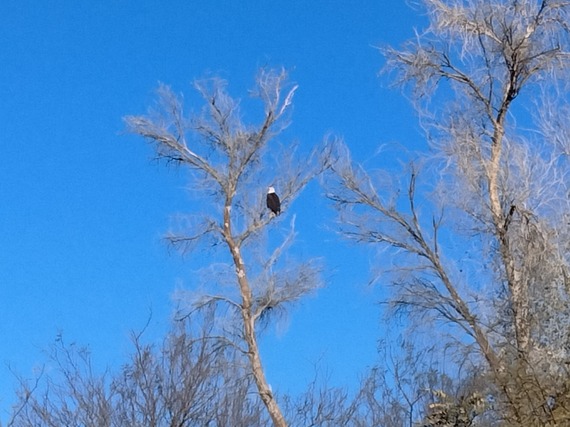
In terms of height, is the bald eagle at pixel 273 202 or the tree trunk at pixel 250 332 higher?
the bald eagle at pixel 273 202

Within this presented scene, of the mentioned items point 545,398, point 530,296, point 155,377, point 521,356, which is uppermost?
point 155,377

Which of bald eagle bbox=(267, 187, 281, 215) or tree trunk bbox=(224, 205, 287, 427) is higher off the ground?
bald eagle bbox=(267, 187, 281, 215)

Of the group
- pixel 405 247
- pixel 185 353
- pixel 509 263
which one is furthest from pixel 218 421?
pixel 509 263

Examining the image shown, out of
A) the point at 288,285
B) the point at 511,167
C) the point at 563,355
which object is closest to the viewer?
the point at 563,355

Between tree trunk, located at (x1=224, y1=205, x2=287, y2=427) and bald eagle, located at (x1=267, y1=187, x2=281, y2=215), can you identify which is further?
bald eagle, located at (x1=267, y1=187, x2=281, y2=215)

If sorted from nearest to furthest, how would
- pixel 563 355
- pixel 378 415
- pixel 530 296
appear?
pixel 563 355, pixel 530 296, pixel 378 415

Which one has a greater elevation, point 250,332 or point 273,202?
point 273,202

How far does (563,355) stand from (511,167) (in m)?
4.91

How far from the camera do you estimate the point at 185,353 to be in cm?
1795

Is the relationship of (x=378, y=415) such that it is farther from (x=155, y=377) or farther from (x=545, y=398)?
(x=545, y=398)

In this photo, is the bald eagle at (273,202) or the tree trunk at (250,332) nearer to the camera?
the tree trunk at (250,332)

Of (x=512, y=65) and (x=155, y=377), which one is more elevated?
(x=512, y=65)

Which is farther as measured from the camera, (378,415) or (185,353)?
(378,415)

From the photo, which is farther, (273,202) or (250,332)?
(273,202)
